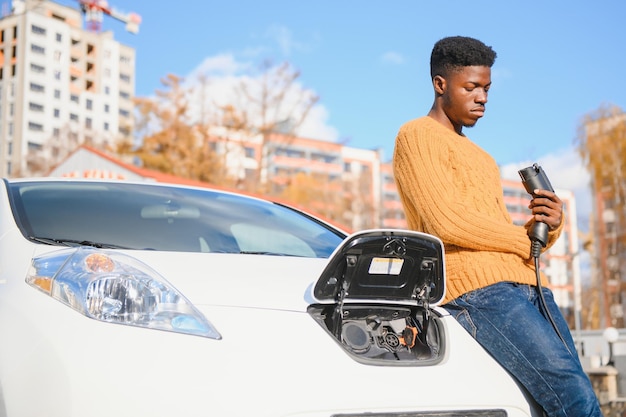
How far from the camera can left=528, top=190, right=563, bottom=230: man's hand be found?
217 cm

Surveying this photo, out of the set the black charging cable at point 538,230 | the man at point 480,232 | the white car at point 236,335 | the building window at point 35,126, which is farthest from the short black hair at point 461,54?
the building window at point 35,126

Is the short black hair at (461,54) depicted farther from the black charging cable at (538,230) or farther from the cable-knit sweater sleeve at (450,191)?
the black charging cable at (538,230)

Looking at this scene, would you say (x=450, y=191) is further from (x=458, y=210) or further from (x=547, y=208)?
(x=547, y=208)

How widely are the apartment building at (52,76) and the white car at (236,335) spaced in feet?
272

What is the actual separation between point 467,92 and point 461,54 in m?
0.12

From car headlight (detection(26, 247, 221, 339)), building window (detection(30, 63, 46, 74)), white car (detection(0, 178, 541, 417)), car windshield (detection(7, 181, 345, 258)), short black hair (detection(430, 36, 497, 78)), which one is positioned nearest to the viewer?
white car (detection(0, 178, 541, 417))

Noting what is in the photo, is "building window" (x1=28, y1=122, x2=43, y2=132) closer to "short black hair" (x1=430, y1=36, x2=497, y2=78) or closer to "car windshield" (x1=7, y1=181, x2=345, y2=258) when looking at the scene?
"car windshield" (x1=7, y1=181, x2=345, y2=258)

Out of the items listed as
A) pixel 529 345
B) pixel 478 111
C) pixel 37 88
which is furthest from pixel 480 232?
pixel 37 88

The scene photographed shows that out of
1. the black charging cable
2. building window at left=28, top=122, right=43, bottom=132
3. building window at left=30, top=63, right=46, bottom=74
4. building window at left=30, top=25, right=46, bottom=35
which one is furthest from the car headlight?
building window at left=30, top=25, right=46, bottom=35

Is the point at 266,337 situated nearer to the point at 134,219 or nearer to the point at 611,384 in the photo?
the point at 134,219

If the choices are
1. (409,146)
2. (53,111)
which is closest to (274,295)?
(409,146)

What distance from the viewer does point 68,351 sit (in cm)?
179

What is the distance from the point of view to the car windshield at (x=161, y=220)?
2488mm

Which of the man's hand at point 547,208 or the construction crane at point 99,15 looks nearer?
the man's hand at point 547,208
